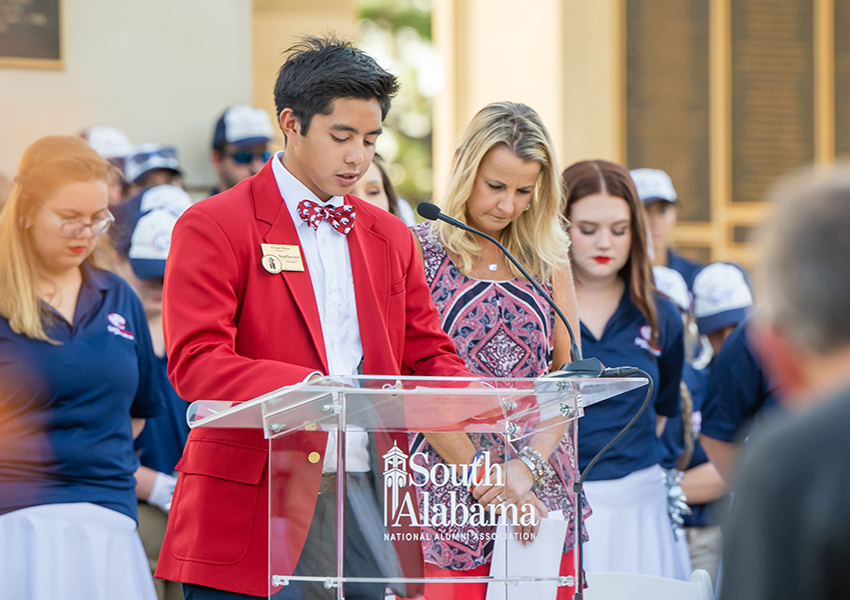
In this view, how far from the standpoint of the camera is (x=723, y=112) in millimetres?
8266

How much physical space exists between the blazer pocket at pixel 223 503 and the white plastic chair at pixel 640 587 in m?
1.11

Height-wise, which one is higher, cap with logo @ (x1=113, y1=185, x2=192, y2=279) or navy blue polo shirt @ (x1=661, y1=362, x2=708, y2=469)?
cap with logo @ (x1=113, y1=185, x2=192, y2=279)

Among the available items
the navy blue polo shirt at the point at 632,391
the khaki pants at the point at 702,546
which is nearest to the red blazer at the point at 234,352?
the navy blue polo shirt at the point at 632,391

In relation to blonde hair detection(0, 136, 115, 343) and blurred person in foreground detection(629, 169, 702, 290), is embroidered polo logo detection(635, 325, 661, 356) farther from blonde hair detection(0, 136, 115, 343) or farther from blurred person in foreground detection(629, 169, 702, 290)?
blurred person in foreground detection(629, 169, 702, 290)

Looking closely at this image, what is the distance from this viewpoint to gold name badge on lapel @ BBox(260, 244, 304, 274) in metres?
2.34

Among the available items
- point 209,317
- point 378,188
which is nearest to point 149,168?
point 378,188

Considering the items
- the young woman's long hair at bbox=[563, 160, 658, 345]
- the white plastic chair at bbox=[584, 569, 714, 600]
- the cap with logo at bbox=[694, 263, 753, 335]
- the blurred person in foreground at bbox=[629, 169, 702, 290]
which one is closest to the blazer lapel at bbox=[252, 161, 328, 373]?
the white plastic chair at bbox=[584, 569, 714, 600]

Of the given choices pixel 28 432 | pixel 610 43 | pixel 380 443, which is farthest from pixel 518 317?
pixel 610 43

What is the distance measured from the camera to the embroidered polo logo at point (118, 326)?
331 cm

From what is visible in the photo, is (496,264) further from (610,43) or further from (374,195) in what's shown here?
(610,43)

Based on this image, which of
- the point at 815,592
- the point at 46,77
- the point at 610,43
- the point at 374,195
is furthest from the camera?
the point at 610,43

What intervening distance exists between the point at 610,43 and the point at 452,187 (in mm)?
5167

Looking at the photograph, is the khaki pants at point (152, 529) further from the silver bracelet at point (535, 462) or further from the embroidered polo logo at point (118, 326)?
the silver bracelet at point (535, 462)

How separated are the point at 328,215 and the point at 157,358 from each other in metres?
1.71
